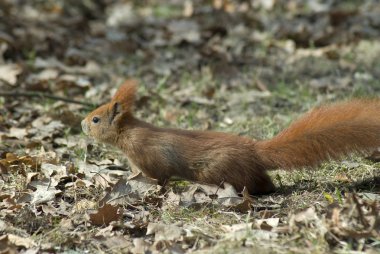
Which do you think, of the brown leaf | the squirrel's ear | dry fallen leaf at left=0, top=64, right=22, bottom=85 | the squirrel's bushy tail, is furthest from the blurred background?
the brown leaf

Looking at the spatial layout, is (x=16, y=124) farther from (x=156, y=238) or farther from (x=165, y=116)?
(x=156, y=238)

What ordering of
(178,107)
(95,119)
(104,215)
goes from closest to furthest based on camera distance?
1. (104,215)
2. (95,119)
3. (178,107)

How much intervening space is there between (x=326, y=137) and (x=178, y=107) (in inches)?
95.5

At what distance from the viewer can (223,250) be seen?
3061 millimetres

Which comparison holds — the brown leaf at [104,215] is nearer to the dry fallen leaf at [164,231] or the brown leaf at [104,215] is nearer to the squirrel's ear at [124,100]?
the dry fallen leaf at [164,231]

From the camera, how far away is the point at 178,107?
5.96 metres

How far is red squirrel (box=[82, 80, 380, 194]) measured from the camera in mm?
3662

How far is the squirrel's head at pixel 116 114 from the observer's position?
4.36m

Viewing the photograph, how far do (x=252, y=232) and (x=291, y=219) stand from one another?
0.65 ft

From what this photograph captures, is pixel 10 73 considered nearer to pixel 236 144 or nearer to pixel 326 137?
pixel 236 144

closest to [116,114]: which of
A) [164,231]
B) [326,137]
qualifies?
[164,231]

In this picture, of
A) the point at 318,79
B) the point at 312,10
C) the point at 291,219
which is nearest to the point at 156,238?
the point at 291,219

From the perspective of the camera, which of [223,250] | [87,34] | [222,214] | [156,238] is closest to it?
[223,250]

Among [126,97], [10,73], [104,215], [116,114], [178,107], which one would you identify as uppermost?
[126,97]
